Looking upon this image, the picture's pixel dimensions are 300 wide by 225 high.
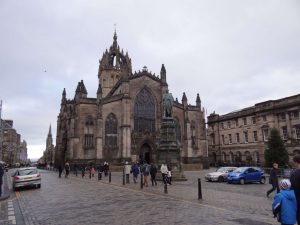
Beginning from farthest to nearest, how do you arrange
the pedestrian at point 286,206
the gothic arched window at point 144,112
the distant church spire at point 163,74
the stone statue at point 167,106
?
the distant church spire at point 163,74
the gothic arched window at point 144,112
the stone statue at point 167,106
the pedestrian at point 286,206

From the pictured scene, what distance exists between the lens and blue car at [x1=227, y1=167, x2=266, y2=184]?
23805mm

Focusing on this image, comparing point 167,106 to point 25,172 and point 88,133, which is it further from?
point 88,133

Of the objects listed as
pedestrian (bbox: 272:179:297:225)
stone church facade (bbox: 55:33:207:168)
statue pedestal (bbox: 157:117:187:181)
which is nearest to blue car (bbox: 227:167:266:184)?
statue pedestal (bbox: 157:117:187:181)

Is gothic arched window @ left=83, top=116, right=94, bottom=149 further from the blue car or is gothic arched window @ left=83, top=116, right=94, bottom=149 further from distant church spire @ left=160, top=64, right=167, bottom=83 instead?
the blue car

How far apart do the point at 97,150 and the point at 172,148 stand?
75.5 ft

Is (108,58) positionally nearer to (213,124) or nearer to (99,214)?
(213,124)

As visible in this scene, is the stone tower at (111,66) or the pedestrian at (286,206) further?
the stone tower at (111,66)

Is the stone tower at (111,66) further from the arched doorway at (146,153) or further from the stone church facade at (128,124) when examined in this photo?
the arched doorway at (146,153)

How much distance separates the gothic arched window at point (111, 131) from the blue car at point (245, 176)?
1066 inches

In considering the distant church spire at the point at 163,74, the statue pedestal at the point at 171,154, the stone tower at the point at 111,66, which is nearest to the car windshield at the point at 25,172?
the statue pedestal at the point at 171,154

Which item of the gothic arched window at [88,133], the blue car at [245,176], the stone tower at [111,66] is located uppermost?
the stone tower at [111,66]

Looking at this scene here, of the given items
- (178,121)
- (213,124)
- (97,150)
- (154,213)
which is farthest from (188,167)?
(154,213)

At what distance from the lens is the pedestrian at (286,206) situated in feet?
16.9

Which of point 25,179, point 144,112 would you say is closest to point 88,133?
point 144,112
